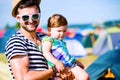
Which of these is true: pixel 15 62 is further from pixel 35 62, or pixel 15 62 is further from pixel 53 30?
pixel 53 30

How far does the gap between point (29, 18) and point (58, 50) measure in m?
0.37

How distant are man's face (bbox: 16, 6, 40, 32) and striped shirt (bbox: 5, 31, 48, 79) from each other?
75 millimetres

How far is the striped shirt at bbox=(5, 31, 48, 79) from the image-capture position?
108 inches

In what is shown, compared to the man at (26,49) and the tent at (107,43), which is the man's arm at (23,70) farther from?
the tent at (107,43)

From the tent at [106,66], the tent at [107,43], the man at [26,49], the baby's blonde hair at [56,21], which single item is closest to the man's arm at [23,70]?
the man at [26,49]

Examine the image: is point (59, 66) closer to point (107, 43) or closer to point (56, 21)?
point (56, 21)

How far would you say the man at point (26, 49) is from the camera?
8.98 ft

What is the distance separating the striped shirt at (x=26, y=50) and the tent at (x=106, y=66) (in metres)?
2.46

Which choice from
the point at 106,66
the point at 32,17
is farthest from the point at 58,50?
the point at 106,66

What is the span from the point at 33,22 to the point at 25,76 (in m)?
0.40

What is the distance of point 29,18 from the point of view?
287cm

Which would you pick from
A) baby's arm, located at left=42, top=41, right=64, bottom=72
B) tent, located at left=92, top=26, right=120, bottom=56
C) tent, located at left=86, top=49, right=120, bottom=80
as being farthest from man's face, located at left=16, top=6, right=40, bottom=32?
tent, located at left=92, top=26, right=120, bottom=56

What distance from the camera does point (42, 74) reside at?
276 centimetres

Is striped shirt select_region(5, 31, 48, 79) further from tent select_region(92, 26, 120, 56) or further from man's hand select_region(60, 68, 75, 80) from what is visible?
tent select_region(92, 26, 120, 56)
